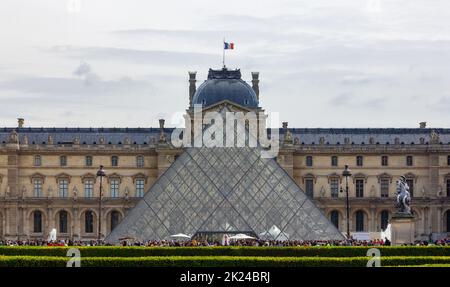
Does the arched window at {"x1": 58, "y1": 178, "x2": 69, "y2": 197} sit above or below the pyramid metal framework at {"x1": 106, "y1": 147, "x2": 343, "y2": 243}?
above

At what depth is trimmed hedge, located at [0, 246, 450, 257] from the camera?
35188 millimetres

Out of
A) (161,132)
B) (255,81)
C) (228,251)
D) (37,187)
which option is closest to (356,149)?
(255,81)

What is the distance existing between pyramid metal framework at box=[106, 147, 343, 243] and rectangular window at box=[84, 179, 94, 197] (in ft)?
110

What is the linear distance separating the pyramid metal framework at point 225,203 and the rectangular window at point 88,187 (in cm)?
3351

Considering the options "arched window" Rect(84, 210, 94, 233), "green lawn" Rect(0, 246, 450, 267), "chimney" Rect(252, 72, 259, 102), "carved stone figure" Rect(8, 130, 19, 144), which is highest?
"chimney" Rect(252, 72, 259, 102)

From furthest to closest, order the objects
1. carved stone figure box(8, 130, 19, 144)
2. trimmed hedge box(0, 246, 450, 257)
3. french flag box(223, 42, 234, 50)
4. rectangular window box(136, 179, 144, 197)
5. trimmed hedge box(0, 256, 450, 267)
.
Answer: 1. rectangular window box(136, 179, 144, 197)
2. carved stone figure box(8, 130, 19, 144)
3. french flag box(223, 42, 234, 50)
4. trimmed hedge box(0, 246, 450, 257)
5. trimmed hedge box(0, 256, 450, 267)

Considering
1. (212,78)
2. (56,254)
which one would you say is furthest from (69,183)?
(56,254)

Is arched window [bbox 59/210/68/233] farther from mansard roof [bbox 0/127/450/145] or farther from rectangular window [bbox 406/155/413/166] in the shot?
rectangular window [bbox 406/155/413/166]

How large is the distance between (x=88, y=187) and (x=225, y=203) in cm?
3707

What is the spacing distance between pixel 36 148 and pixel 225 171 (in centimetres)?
3688

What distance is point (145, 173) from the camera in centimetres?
9712

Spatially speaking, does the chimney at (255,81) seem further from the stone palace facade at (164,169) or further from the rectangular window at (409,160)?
the rectangular window at (409,160)

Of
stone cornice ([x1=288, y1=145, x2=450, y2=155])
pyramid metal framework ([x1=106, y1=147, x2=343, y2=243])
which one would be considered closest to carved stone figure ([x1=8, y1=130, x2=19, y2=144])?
stone cornice ([x1=288, y1=145, x2=450, y2=155])
